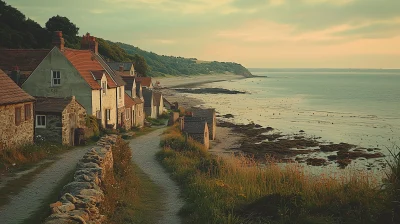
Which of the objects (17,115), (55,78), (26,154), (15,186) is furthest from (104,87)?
(15,186)

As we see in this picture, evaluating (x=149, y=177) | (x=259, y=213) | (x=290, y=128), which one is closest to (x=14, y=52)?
(x=149, y=177)

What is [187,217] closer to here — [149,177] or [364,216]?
[364,216]

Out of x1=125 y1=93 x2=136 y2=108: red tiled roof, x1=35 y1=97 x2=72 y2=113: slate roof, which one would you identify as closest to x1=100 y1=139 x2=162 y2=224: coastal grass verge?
x1=35 y1=97 x2=72 y2=113: slate roof

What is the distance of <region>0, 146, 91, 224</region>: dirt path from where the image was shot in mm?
11953

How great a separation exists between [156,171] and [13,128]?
8080 mm

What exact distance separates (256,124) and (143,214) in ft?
154

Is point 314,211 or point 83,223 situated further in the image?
point 314,211

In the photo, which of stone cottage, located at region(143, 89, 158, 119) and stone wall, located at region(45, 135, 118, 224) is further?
stone cottage, located at region(143, 89, 158, 119)

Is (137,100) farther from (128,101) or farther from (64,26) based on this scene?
(64,26)

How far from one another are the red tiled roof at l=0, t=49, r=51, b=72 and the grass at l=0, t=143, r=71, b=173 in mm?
10193

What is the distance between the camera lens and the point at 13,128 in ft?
71.4

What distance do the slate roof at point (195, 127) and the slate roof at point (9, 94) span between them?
49.8 feet

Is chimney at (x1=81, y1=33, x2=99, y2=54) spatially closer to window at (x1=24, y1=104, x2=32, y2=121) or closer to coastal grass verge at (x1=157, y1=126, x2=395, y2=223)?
window at (x1=24, y1=104, x2=32, y2=121)

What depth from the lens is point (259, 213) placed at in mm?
11039
